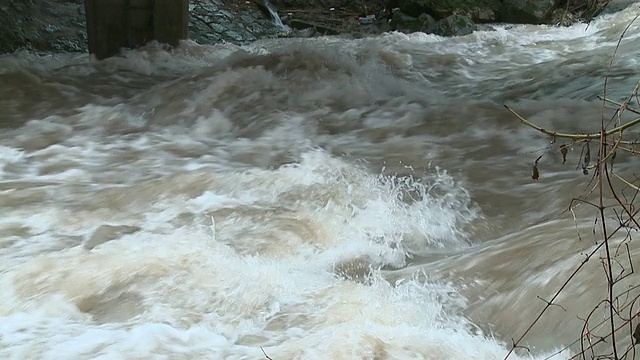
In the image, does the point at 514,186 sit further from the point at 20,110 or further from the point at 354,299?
the point at 20,110

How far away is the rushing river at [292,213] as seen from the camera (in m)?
2.89

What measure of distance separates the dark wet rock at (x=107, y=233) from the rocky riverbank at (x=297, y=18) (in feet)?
23.5

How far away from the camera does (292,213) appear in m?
4.14

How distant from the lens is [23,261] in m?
3.47

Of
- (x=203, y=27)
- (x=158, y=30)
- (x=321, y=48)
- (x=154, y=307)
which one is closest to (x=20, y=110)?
(x=158, y=30)

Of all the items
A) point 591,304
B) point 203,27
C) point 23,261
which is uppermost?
point 591,304

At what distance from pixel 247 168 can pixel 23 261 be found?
1975 millimetres

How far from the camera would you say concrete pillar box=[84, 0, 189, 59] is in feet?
29.5

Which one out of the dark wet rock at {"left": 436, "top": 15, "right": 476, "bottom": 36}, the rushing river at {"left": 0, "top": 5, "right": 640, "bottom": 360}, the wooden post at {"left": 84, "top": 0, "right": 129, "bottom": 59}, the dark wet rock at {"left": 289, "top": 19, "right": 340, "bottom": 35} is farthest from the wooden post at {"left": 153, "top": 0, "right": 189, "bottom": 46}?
the dark wet rock at {"left": 436, "top": 15, "right": 476, "bottom": 36}

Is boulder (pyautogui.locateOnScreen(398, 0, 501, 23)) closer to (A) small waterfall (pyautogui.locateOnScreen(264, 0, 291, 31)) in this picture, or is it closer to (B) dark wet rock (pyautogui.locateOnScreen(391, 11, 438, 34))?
(B) dark wet rock (pyautogui.locateOnScreen(391, 11, 438, 34))

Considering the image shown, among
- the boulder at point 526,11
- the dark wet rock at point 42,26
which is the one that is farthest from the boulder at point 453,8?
the dark wet rock at point 42,26

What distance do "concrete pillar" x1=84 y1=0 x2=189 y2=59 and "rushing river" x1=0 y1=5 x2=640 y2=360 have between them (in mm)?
853

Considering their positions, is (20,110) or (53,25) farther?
(53,25)

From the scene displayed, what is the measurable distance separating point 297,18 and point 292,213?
10.5 m
